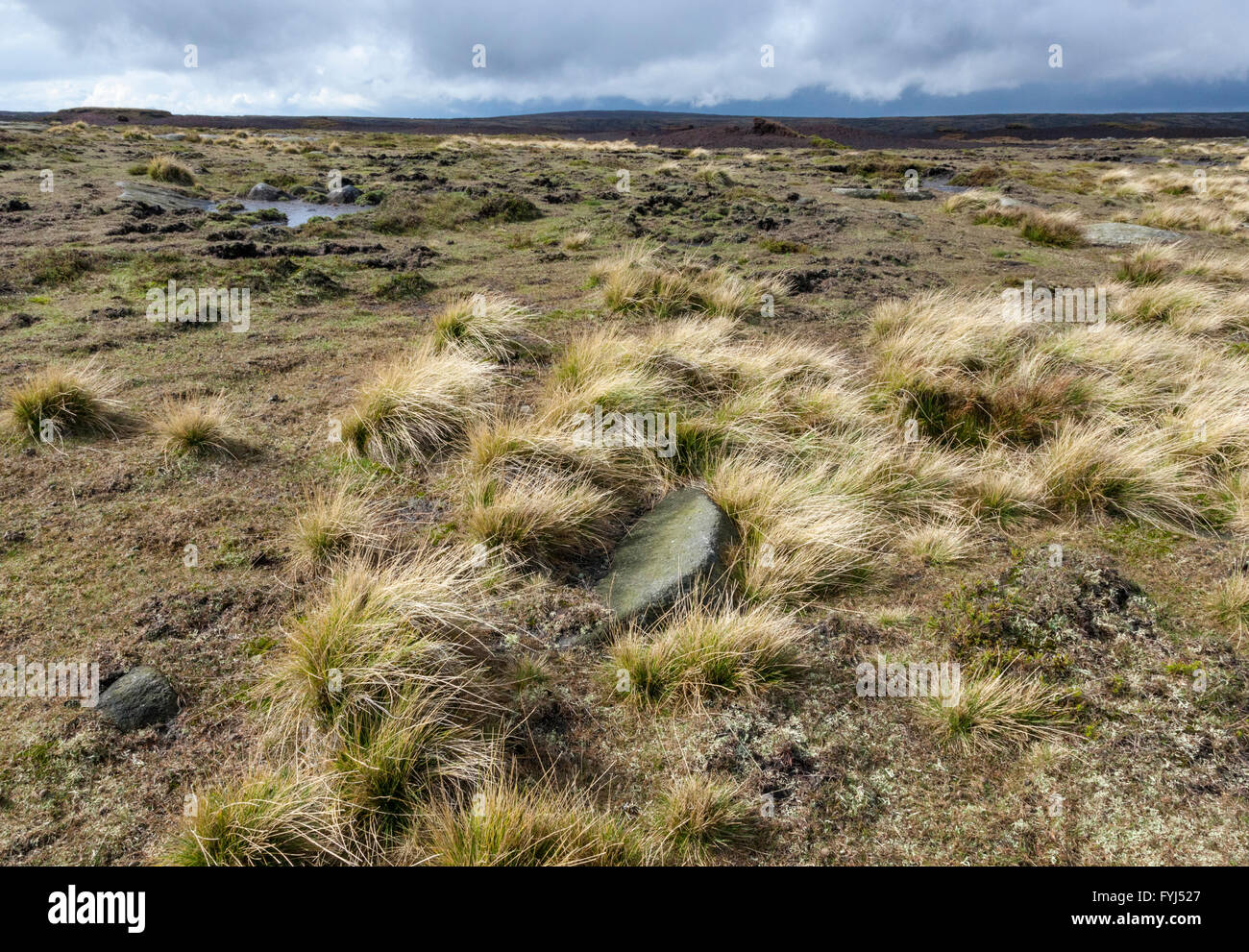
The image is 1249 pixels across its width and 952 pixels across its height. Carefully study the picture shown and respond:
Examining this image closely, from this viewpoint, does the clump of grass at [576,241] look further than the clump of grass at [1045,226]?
No

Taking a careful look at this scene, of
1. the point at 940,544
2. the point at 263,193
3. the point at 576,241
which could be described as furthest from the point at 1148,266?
the point at 263,193

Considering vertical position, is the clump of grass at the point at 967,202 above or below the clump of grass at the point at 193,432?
above

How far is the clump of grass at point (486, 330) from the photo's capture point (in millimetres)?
7117

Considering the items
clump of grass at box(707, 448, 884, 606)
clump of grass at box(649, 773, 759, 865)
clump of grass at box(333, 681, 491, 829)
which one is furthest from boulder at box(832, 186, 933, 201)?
clump of grass at box(333, 681, 491, 829)

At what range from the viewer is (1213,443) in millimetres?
5539

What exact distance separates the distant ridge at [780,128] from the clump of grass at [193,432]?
46.5 metres

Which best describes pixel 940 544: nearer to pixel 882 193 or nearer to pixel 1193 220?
pixel 1193 220

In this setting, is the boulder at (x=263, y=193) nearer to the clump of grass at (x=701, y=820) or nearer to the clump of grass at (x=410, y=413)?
the clump of grass at (x=410, y=413)

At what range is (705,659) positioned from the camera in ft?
11.5

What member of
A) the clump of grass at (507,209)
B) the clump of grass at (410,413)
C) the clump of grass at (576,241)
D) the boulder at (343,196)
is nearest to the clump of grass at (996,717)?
the clump of grass at (410,413)

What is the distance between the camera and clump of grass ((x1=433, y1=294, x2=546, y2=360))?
23.4 ft

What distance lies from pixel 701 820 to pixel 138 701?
8.72 ft

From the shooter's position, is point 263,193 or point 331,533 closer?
point 331,533

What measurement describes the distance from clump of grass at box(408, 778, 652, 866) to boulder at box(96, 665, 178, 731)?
4.86 ft
